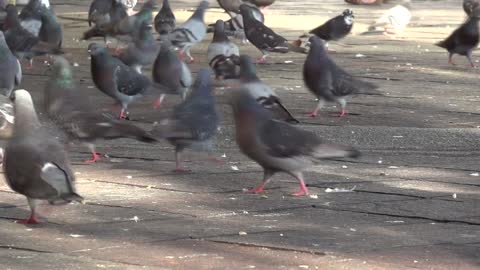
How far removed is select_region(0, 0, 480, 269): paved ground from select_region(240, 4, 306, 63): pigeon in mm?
3040

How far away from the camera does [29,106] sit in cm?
737

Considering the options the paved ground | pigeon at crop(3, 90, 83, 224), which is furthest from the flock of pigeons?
the paved ground

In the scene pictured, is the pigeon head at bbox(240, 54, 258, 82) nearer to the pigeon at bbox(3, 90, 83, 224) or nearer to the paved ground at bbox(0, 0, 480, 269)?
the paved ground at bbox(0, 0, 480, 269)

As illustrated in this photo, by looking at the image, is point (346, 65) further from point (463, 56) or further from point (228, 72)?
point (228, 72)

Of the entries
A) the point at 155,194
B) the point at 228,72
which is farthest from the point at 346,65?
the point at 155,194

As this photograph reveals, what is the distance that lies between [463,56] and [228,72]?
5.74 metres

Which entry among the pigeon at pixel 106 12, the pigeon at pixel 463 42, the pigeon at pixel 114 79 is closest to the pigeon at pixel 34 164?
the pigeon at pixel 114 79

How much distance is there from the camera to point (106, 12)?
65.6 feet

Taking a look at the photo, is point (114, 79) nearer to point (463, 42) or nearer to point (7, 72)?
point (7, 72)

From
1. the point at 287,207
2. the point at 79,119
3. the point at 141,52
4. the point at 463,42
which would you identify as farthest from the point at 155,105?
the point at 463,42

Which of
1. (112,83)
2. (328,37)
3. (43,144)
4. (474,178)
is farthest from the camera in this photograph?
(328,37)

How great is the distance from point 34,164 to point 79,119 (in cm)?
226

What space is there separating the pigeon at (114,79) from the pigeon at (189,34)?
4.81 m

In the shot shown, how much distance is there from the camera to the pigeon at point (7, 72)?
40.9 ft
